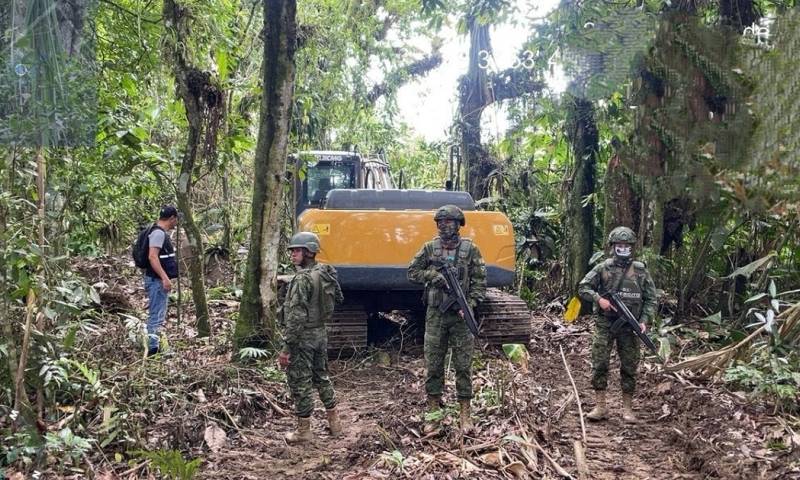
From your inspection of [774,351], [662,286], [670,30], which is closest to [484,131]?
[662,286]

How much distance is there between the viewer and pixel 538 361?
23.8ft

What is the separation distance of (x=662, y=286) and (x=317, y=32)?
6379mm

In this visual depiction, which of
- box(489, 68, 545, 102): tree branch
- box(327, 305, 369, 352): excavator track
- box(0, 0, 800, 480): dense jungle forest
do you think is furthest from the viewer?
box(489, 68, 545, 102): tree branch

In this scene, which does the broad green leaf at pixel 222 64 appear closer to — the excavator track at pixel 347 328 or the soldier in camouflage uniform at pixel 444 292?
the excavator track at pixel 347 328

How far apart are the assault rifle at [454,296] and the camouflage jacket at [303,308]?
35.1 inches

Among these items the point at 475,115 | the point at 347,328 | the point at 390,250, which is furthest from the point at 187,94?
the point at 475,115

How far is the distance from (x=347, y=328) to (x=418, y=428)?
99.3 inches

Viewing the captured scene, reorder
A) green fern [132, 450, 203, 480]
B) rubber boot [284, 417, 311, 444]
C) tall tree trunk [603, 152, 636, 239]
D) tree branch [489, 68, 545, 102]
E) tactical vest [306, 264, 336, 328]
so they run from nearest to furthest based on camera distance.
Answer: green fern [132, 450, 203, 480]
rubber boot [284, 417, 311, 444]
tactical vest [306, 264, 336, 328]
tall tree trunk [603, 152, 636, 239]
tree branch [489, 68, 545, 102]

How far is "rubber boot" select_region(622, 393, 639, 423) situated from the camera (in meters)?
5.33

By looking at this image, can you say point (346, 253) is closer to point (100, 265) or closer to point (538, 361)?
point (538, 361)

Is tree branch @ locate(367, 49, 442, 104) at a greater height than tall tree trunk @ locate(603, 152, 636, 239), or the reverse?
tree branch @ locate(367, 49, 442, 104)

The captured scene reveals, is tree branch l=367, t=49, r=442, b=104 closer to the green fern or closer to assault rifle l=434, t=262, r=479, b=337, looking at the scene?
assault rifle l=434, t=262, r=479, b=337

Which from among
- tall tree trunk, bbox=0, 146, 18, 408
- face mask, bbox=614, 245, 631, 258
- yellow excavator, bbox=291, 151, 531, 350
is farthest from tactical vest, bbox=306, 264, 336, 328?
face mask, bbox=614, 245, 631, 258

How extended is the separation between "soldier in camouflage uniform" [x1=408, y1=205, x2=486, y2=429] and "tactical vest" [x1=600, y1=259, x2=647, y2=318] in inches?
45.2
